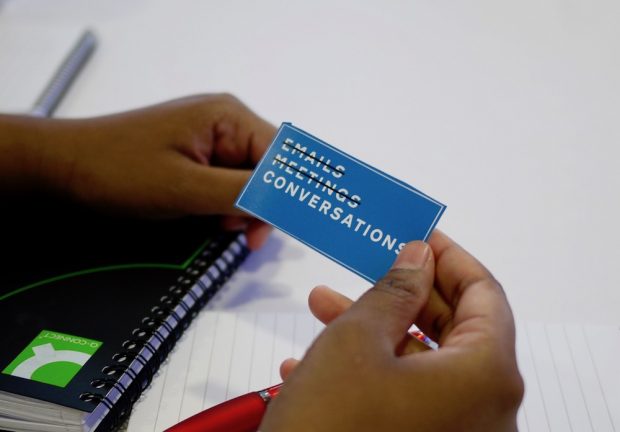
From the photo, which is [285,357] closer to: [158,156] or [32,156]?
[158,156]

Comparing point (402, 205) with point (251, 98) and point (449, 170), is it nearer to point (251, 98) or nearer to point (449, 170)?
point (449, 170)

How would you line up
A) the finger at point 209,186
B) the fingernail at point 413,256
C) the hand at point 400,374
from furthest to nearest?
the finger at point 209,186
the fingernail at point 413,256
the hand at point 400,374

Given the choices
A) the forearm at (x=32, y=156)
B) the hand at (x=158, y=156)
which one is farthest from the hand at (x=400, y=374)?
the forearm at (x=32, y=156)

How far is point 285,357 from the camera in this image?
2.40 ft

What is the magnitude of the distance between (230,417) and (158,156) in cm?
34

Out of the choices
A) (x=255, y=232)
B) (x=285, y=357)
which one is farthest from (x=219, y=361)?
(x=255, y=232)

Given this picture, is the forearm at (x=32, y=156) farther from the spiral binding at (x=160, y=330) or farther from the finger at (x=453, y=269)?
the finger at (x=453, y=269)

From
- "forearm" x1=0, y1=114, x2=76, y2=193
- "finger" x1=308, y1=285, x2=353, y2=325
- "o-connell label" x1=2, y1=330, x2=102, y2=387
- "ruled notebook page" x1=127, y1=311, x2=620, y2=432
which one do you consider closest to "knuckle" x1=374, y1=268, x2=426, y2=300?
"finger" x1=308, y1=285, x2=353, y2=325

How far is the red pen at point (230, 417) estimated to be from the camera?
637 millimetres

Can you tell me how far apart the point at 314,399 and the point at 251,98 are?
2.47ft

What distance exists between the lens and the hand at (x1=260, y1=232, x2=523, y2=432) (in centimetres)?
46

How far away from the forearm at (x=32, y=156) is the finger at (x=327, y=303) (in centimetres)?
39

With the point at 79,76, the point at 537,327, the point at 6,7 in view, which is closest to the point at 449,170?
the point at 537,327

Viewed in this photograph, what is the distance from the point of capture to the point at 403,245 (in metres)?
0.59
